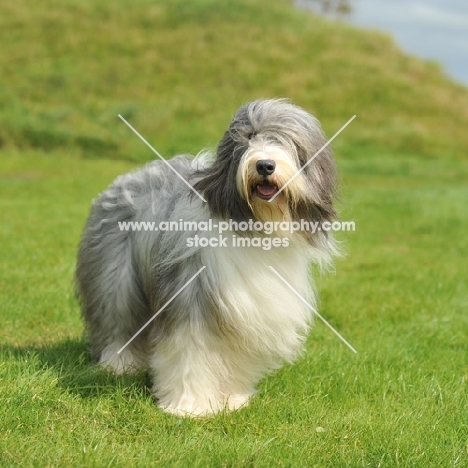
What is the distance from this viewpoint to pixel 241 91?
2214 cm

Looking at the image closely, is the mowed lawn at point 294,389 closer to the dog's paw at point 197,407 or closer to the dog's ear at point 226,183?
the dog's paw at point 197,407

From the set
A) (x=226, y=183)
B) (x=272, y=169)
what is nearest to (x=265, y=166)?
(x=272, y=169)

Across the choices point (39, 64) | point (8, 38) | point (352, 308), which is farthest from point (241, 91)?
point (352, 308)

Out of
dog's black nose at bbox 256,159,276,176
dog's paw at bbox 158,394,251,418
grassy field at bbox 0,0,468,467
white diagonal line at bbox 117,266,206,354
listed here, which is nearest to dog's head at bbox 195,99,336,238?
dog's black nose at bbox 256,159,276,176

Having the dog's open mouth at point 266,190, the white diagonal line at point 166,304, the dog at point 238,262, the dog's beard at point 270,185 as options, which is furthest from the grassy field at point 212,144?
the dog's open mouth at point 266,190

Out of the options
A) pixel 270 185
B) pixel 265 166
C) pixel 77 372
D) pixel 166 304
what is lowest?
pixel 77 372

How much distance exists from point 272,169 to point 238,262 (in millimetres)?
576

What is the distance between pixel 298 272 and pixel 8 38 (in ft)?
69.6

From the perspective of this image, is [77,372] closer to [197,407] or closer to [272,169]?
[197,407]

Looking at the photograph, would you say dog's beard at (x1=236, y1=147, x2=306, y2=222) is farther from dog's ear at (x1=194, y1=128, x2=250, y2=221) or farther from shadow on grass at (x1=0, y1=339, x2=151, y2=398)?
shadow on grass at (x1=0, y1=339, x2=151, y2=398)

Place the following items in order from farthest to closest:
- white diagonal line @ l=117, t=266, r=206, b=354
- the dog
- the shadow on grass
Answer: the shadow on grass → white diagonal line @ l=117, t=266, r=206, b=354 → the dog

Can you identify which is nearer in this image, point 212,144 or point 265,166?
point 265,166

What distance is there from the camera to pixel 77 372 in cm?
407

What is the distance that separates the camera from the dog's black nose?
131 inches
